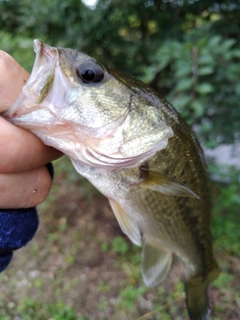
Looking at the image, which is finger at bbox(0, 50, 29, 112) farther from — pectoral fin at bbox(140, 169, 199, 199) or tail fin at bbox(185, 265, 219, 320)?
tail fin at bbox(185, 265, 219, 320)

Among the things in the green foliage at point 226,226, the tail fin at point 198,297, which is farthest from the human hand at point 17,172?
the green foliage at point 226,226

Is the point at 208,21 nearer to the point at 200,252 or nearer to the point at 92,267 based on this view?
the point at 200,252

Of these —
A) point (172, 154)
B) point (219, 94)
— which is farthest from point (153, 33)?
point (172, 154)

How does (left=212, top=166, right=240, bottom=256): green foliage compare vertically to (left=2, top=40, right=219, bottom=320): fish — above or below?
below

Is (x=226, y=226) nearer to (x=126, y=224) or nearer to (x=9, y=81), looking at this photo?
(x=126, y=224)

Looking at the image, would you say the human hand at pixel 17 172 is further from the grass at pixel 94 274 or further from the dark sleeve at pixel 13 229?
the grass at pixel 94 274

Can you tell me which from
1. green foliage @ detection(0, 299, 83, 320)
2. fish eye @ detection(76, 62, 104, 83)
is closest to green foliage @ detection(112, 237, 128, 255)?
green foliage @ detection(0, 299, 83, 320)
